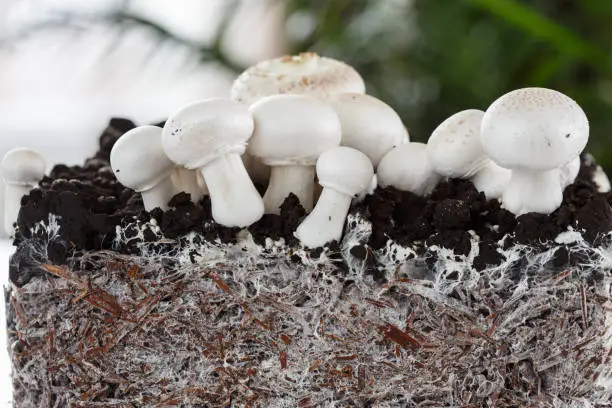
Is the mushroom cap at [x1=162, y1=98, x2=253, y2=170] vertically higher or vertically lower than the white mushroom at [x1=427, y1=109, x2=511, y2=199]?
higher

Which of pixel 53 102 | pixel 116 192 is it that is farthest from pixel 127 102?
pixel 116 192

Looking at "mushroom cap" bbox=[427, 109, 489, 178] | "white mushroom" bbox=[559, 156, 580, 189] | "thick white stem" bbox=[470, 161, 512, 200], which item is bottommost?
"white mushroom" bbox=[559, 156, 580, 189]

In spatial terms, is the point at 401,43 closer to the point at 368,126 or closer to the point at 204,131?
the point at 368,126

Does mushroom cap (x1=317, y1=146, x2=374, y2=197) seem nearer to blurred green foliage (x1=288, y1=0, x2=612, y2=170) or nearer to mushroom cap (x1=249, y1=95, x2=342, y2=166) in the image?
mushroom cap (x1=249, y1=95, x2=342, y2=166)

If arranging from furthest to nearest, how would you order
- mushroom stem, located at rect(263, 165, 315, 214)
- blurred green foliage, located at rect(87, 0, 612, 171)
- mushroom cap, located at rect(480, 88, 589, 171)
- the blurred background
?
blurred green foliage, located at rect(87, 0, 612, 171) < the blurred background < mushroom stem, located at rect(263, 165, 315, 214) < mushroom cap, located at rect(480, 88, 589, 171)

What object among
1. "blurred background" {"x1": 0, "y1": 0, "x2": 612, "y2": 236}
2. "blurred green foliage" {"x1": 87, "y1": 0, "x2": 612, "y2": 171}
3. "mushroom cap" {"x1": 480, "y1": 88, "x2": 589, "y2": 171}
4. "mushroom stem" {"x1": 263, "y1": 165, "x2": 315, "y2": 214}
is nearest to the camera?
"mushroom cap" {"x1": 480, "y1": 88, "x2": 589, "y2": 171}

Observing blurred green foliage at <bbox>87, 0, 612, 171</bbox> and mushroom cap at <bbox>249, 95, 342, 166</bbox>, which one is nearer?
mushroom cap at <bbox>249, 95, 342, 166</bbox>

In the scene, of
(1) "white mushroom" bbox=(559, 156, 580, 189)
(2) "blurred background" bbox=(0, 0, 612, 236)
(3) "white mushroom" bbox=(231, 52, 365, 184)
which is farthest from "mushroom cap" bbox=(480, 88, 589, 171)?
(2) "blurred background" bbox=(0, 0, 612, 236)
